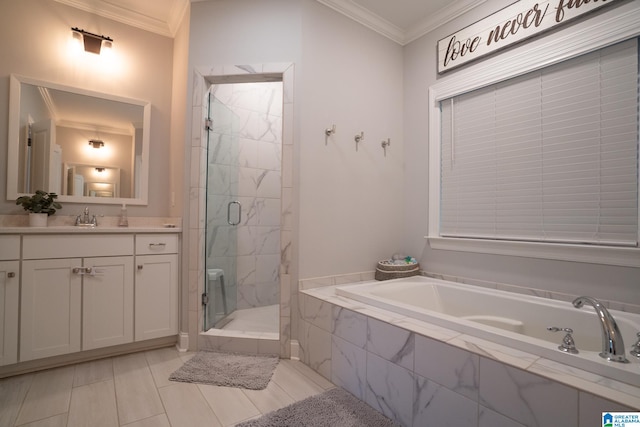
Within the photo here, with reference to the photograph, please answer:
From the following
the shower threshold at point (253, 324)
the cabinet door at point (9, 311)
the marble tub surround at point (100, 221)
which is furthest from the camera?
the shower threshold at point (253, 324)

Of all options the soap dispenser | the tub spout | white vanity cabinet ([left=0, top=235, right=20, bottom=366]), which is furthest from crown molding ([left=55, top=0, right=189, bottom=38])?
the tub spout

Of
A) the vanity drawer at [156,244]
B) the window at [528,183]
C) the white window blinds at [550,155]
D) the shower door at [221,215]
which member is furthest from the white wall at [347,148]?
the vanity drawer at [156,244]

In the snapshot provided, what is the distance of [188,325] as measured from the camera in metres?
2.25

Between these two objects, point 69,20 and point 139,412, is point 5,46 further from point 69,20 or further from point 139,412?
point 139,412

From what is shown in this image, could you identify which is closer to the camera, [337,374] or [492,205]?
[337,374]

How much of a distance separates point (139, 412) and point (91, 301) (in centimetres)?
90

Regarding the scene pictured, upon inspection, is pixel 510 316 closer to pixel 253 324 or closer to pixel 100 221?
pixel 253 324

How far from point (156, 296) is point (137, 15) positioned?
233cm

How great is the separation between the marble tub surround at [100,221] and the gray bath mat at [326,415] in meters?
1.48

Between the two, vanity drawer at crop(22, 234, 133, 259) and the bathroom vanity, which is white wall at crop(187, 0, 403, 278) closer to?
the bathroom vanity

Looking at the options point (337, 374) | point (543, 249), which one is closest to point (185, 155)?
point (337, 374)

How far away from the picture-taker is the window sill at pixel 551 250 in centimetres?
161

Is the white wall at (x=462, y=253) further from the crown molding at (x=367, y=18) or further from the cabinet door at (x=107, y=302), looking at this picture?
the cabinet door at (x=107, y=302)

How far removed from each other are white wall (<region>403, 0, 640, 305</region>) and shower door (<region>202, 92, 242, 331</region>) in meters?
1.64
